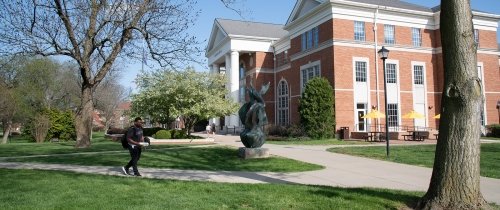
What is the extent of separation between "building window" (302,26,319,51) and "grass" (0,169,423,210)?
93.7 feet

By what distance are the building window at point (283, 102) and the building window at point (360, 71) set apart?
1073 cm

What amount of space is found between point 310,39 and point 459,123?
31102 mm

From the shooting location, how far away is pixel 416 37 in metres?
36.2

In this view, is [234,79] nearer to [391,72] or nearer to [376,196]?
[391,72]

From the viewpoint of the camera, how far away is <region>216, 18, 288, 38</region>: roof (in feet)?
161

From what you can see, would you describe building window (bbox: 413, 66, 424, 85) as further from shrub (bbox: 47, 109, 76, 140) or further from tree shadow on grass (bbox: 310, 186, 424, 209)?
shrub (bbox: 47, 109, 76, 140)

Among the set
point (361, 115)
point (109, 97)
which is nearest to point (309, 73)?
point (361, 115)

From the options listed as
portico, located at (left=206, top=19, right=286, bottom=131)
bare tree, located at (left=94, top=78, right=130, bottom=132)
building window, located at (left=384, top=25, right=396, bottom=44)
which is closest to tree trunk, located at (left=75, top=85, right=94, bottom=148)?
building window, located at (left=384, top=25, right=396, bottom=44)

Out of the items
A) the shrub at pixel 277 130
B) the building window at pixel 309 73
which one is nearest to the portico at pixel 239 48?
the shrub at pixel 277 130

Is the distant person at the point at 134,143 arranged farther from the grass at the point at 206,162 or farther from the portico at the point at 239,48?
the portico at the point at 239,48

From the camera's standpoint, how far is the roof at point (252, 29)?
49.2m

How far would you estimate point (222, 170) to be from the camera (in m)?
12.2

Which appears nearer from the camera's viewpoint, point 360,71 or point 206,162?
point 206,162

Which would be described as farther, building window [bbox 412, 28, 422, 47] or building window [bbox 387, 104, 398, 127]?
building window [bbox 412, 28, 422, 47]
